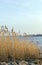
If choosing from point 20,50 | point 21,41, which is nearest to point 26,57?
point 20,50

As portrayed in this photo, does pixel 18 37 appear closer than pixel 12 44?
No

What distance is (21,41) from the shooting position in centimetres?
786

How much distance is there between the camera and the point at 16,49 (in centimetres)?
720

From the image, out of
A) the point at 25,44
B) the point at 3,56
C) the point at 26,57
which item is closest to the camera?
the point at 3,56

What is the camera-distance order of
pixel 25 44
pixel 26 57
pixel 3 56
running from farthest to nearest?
pixel 25 44 < pixel 26 57 < pixel 3 56

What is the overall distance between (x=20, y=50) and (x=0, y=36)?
33.3 inches

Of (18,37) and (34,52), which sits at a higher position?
(18,37)

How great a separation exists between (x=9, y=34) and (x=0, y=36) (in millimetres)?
321

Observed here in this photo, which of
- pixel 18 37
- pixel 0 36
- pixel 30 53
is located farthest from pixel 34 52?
pixel 0 36

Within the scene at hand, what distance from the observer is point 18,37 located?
309 inches

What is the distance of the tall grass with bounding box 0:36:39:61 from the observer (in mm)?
6958

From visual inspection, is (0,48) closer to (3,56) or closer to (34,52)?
(3,56)

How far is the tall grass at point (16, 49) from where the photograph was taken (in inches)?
274

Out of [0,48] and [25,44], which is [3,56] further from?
[25,44]
